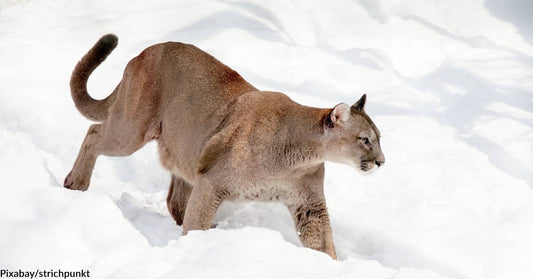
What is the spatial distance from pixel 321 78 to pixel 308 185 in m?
3.23

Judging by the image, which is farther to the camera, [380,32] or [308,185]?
[380,32]

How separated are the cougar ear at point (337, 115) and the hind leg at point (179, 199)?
149cm

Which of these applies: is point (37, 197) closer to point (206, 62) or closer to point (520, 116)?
point (206, 62)

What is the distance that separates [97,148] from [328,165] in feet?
6.48

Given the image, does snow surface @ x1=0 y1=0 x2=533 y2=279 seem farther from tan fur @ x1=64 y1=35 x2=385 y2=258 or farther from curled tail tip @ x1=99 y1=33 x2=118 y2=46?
curled tail tip @ x1=99 y1=33 x2=118 y2=46

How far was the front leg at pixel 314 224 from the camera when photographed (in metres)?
4.76

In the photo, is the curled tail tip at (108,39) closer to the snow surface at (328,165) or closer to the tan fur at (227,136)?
the tan fur at (227,136)

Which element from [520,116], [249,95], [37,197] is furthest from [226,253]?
[520,116]

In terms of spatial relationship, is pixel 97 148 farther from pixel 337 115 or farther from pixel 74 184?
pixel 337 115

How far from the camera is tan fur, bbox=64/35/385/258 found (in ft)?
15.2

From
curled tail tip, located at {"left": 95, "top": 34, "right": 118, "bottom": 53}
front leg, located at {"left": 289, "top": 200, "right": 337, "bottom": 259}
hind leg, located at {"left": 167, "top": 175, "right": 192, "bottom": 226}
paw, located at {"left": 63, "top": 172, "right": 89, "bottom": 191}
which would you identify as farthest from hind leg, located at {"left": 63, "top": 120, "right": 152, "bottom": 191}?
front leg, located at {"left": 289, "top": 200, "right": 337, "bottom": 259}

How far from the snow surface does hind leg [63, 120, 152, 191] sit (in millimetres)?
233

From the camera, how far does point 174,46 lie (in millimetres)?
5461

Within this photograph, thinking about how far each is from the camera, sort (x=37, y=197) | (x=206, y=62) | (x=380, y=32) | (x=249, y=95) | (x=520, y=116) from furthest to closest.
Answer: (x=380, y=32) < (x=520, y=116) < (x=206, y=62) < (x=249, y=95) < (x=37, y=197)
